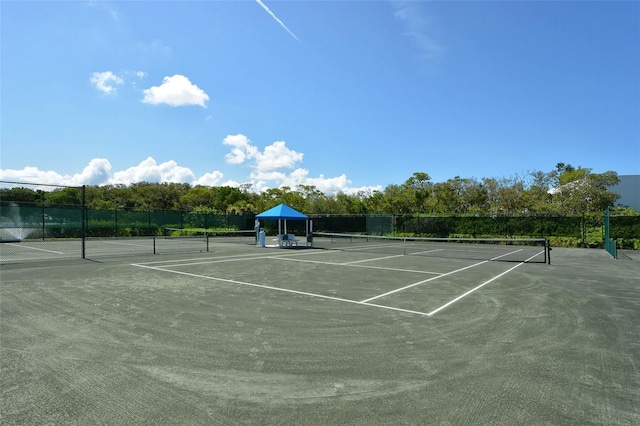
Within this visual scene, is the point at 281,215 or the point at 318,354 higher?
the point at 281,215

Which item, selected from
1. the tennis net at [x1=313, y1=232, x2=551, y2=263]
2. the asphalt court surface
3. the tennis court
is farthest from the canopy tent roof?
the tennis court

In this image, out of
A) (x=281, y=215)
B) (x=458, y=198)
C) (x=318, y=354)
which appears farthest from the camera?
(x=458, y=198)

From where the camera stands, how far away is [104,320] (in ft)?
20.4

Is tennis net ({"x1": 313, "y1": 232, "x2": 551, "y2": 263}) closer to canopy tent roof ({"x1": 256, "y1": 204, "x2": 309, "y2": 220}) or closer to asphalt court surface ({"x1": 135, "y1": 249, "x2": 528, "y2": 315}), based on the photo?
canopy tent roof ({"x1": 256, "y1": 204, "x2": 309, "y2": 220})

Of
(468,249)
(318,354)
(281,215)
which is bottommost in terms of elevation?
(468,249)

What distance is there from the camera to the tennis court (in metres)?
3.36

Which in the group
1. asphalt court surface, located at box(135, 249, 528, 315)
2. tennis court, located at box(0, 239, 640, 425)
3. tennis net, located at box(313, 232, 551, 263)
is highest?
tennis court, located at box(0, 239, 640, 425)

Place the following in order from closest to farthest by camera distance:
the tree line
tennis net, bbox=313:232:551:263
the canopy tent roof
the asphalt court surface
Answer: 1. the asphalt court surface
2. tennis net, bbox=313:232:551:263
3. the canopy tent roof
4. the tree line

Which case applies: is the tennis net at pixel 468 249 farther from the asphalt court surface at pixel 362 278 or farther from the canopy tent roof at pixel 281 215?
the asphalt court surface at pixel 362 278

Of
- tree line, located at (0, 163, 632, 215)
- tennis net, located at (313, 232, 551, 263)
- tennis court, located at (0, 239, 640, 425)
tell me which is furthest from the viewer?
tree line, located at (0, 163, 632, 215)

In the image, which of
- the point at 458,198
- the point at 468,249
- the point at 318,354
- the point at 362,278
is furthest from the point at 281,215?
the point at 458,198

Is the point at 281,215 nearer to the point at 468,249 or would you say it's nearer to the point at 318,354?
the point at 468,249

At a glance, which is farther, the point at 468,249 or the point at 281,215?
the point at 468,249

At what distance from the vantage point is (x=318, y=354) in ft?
15.5
